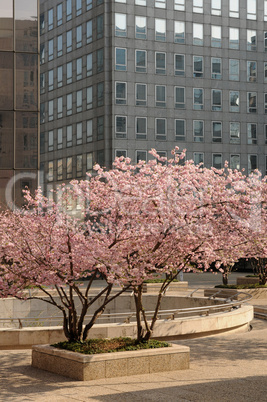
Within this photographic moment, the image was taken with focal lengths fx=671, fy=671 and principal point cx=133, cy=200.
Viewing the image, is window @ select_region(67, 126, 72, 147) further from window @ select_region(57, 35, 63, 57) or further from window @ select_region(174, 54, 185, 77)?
window @ select_region(174, 54, 185, 77)

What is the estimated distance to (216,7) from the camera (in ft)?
220

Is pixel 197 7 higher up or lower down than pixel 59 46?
higher up

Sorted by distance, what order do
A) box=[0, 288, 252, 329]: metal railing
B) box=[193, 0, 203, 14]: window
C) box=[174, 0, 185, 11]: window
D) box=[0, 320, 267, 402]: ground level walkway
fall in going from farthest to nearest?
box=[193, 0, 203, 14]: window
box=[174, 0, 185, 11]: window
box=[0, 288, 252, 329]: metal railing
box=[0, 320, 267, 402]: ground level walkway

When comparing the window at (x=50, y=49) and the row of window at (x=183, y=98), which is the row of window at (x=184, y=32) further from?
the window at (x=50, y=49)

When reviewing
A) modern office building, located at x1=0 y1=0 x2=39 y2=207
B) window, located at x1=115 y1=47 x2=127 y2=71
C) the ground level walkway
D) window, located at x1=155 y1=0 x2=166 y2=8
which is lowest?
the ground level walkway

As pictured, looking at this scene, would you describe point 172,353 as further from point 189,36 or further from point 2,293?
point 189,36

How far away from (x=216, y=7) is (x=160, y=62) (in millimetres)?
8722

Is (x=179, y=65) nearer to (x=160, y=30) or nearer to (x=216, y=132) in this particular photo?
(x=160, y=30)

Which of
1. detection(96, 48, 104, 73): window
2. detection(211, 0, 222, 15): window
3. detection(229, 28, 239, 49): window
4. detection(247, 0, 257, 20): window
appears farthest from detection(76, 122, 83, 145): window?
detection(247, 0, 257, 20): window

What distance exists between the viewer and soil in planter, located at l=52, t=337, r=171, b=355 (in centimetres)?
1367

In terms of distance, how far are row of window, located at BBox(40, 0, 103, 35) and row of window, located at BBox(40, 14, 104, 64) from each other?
146cm

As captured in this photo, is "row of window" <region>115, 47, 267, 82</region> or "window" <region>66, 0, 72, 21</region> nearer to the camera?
"row of window" <region>115, 47, 267, 82</region>

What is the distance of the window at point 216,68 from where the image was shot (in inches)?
2608

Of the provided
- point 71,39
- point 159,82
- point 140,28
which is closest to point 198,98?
point 159,82
